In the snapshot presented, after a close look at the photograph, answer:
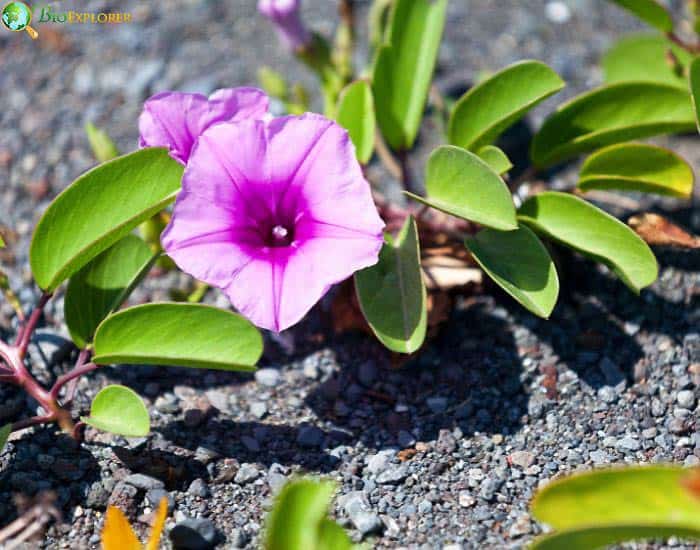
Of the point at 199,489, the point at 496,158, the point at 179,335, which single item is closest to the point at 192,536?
the point at 199,489

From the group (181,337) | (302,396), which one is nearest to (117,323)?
(181,337)

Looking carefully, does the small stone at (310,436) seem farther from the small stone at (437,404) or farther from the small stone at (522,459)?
the small stone at (522,459)

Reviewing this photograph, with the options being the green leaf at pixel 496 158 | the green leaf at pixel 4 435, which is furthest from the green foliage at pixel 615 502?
the green leaf at pixel 4 435

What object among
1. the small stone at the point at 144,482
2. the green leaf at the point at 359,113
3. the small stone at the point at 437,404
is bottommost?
the small stone at the point at 437,404

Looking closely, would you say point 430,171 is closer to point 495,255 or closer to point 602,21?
point 495,255

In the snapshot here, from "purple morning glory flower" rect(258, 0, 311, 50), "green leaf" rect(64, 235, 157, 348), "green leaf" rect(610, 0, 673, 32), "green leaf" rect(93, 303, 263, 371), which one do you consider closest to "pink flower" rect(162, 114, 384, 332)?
"green leaf" rect(93, 303, 263, 371)

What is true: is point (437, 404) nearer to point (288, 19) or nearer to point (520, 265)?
point (520, 265)
